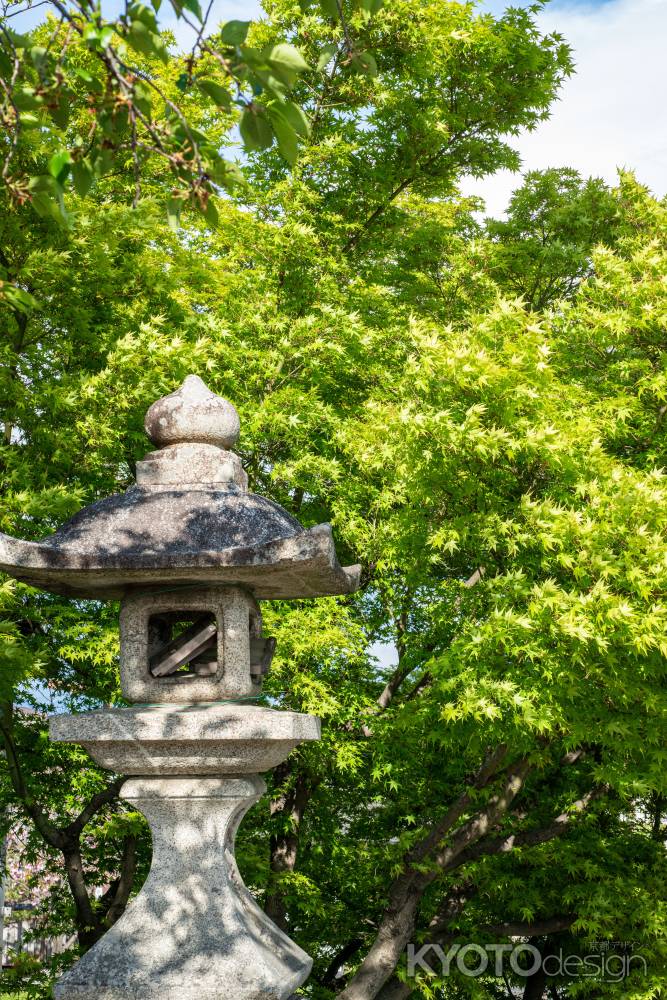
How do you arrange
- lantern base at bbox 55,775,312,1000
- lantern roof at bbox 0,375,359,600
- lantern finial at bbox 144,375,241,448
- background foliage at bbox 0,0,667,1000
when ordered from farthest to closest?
background foliage at bbox 0,0,667,1000 → lantern finial at bbox 144,375,241,448 → lantern roof at bbox 0,375,359,600 → lantern base at bbox 55,775,312,1000

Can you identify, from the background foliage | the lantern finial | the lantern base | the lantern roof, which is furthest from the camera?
the background foliage

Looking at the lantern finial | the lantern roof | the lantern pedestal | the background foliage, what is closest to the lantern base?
the lantern pedestal

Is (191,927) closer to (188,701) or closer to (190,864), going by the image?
(190,864)

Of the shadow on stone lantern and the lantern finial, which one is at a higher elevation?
the lantern finial

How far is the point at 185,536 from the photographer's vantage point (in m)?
3.88

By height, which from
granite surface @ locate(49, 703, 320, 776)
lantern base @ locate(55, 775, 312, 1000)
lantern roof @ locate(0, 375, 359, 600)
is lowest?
lantern base @ locate(55, 775, 312, 1000)

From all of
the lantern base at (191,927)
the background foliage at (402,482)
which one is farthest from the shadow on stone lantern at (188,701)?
the background foliage at (402,482)

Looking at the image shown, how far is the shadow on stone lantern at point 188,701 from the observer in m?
3.69

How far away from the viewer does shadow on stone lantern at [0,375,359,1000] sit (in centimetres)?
369

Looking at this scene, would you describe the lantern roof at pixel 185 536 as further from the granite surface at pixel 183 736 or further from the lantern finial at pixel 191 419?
the granite surface at pixel 183 736

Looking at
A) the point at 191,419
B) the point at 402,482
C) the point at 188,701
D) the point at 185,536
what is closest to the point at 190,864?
the point at 188,701

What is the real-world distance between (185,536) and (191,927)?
1.60 metres

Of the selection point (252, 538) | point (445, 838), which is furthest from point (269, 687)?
point (252, 538)

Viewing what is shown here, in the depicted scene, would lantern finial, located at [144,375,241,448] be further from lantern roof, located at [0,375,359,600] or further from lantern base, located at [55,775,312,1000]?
lantern base, located at [55,775,312,1000]
